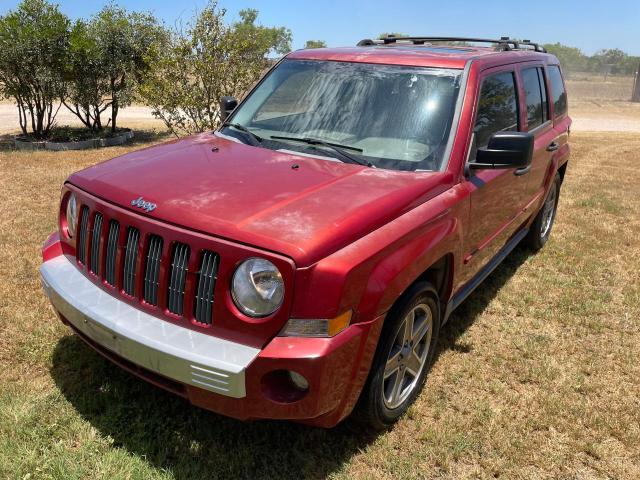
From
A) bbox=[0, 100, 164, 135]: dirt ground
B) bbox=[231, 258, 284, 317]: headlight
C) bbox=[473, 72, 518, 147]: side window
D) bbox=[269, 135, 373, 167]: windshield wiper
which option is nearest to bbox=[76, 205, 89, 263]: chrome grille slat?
bbox=[231, 258, 284, 317]: headlight

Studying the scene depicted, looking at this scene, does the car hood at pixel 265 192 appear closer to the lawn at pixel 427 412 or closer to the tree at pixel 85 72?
the lawn at pixel 427 412

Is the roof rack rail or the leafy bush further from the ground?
the roof rack rail

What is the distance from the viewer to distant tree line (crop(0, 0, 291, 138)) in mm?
9875

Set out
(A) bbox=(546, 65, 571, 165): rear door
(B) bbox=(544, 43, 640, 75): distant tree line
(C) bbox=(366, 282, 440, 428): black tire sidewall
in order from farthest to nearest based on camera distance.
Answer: (B) bbox=(544, 43, 640, 75): distant tree line → (A) bbox=(546, 65, 571, 165): rear door → (C) bbox=(366, 282, 440, 428): black tire sidewall

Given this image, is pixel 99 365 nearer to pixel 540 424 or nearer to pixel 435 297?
pixel 435 297

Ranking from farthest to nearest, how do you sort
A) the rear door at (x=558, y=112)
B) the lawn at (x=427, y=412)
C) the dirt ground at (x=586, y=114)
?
1. the dirt ground at (x=586, y=114)
2. the rear door at (x=558, y=112)
3. the lawn at (x=427, y=412)

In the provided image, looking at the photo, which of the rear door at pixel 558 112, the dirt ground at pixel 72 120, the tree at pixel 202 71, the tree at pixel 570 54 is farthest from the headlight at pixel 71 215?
the tree at pixel 570 54

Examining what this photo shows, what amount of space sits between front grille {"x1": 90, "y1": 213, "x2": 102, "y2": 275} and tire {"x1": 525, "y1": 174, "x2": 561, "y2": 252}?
166 inches

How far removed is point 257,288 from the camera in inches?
87.7

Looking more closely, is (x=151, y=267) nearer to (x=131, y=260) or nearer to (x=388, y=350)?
(x=131, y=260)

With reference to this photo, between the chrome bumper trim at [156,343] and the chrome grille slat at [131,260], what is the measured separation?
9 centimetres

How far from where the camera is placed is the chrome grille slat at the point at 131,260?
8.23 feet

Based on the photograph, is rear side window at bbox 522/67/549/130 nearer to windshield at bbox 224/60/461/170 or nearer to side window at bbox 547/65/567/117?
side window at bbox 547/65/567/117

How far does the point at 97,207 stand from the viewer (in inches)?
106
